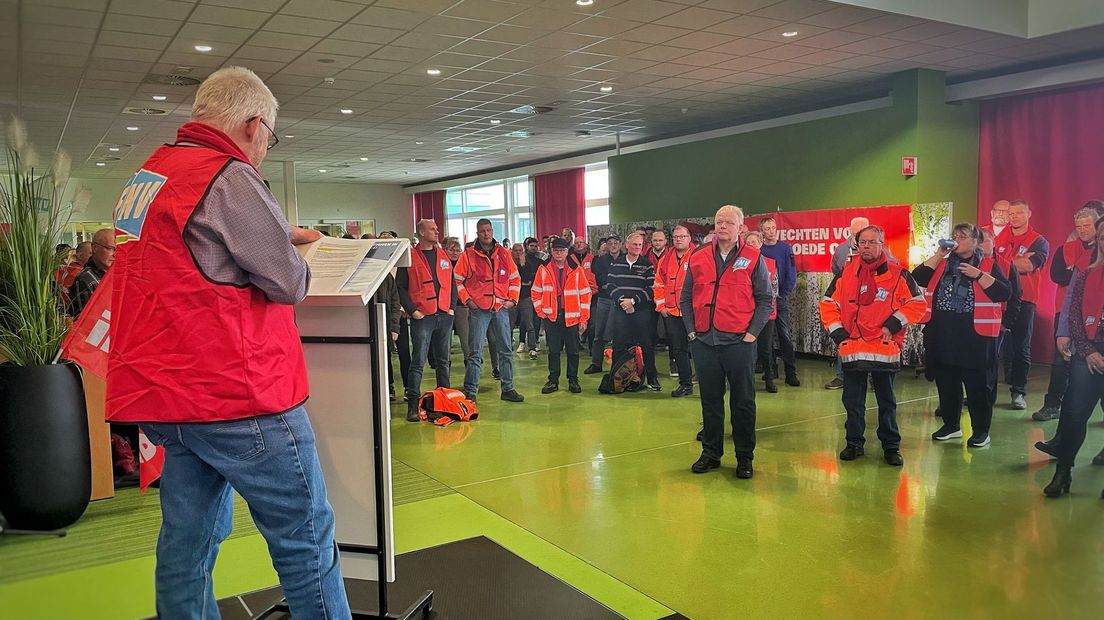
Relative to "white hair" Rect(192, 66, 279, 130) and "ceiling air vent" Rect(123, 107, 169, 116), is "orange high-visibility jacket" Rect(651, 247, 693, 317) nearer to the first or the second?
"white hair" Rect(192, 66, 279, 130)

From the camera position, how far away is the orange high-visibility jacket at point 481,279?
281 inches

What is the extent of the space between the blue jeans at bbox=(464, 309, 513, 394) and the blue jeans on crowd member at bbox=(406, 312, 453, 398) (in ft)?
0.68

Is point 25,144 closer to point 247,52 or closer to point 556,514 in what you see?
point 556,514

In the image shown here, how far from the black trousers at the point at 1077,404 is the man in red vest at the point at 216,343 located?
13.6 ft

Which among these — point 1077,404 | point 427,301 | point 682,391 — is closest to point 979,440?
point 1077,404

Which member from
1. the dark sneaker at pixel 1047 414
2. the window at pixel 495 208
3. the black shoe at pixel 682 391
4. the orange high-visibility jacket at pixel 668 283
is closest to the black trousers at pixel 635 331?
the orange high-visibility jacket at pixel 668 283

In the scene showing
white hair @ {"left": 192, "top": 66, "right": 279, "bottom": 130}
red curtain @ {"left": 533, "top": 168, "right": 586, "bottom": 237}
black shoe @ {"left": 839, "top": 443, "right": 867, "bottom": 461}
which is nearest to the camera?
white hair @ {"left": 192, "top": 66, "right": 279, "bottom": 130}

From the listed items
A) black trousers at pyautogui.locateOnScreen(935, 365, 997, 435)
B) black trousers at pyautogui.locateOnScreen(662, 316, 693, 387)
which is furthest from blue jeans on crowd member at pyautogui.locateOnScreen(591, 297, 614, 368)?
black trousers at pyautogui.locateOnScreen(935, 365, 997, 435)

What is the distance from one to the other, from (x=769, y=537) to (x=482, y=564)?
1.41 metres

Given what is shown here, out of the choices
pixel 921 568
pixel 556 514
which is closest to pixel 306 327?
pixel 556 514

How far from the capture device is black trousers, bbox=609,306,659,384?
25.5 ft

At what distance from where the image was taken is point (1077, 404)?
4289mm

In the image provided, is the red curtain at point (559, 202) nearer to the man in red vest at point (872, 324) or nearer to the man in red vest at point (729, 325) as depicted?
the man in red vest at point (872, 324)

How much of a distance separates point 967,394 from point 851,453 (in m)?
1.02
